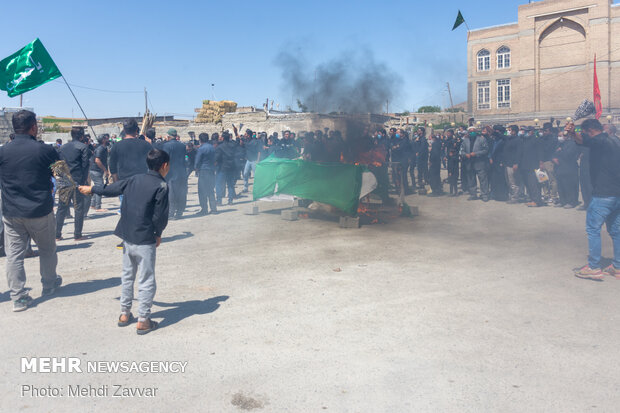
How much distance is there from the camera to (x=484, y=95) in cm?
4328

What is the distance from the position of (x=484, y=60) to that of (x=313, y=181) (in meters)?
39.1

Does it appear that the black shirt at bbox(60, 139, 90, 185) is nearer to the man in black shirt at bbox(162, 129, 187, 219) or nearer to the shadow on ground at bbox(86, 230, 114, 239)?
the shadow on ground at bbox(86, 230, 114, 239)

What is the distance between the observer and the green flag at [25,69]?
9.56 metres

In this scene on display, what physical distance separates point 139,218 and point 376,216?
615 centimetres

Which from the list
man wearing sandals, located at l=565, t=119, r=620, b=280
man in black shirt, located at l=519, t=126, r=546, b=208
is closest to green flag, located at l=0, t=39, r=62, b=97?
man wearing sandals, located at l=565, t=119, r=620, b=280

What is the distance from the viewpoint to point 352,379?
3357 millimetres

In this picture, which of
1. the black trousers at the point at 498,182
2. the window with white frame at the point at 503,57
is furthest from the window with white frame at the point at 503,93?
the black trousers at the point at 498,182

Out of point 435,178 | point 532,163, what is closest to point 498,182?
point 532,163

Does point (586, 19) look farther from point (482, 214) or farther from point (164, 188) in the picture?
point (164, 188)

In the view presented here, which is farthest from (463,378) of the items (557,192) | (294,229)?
(557,192)

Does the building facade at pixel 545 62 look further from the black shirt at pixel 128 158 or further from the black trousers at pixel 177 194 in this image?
the black shirt at pixel 128 158

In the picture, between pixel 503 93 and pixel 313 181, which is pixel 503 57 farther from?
pixel 313 181

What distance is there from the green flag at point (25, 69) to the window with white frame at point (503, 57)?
40.3m

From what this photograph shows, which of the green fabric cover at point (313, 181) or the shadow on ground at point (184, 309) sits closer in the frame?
the shadow on ground at point (184, 309)
